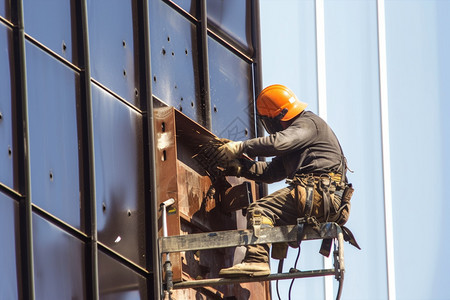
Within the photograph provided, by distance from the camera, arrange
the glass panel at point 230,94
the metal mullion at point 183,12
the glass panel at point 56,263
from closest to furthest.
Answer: the glass panel at point 56,263 < the metal mullion at point 183,12 < the glass panel at point 230,94

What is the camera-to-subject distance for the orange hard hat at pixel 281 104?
41.7ft

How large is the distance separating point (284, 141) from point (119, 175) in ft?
5.85

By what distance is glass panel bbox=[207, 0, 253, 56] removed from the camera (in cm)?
1492

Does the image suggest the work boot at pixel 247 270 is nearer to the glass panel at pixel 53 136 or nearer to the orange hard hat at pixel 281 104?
the glass panel at pixel 53 136

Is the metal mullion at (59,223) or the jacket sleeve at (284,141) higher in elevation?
the jacket sleeve at (284,141)

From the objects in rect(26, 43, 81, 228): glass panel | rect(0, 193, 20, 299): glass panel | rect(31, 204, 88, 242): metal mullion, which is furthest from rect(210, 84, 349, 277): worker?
rect(0, 193, 20, 299): glass panel

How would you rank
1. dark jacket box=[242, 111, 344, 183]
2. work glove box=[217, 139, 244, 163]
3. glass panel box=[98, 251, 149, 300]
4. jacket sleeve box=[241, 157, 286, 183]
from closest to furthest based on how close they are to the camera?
glass panel box=[98, 251, 149, 300]
dark jacket box=[242, 111, 344, 183]
work glove box=[217, 139, 244, 163]
jacket sleeve box=[241, 157, 286, 183]

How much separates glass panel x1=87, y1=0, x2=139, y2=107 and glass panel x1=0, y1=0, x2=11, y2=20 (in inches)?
50.6

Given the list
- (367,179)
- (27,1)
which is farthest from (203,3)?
(367,179)

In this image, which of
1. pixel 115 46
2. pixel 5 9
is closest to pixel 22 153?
pixel 5 9

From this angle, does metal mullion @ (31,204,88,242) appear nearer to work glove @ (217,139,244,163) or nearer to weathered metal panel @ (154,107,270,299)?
weathered metal panel @ (154,107,270,299)

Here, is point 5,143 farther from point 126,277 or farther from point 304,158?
point 304,158

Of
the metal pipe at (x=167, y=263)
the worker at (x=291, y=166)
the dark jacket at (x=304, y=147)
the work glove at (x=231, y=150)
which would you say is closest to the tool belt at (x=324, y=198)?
the worker at (x=291, y=166)

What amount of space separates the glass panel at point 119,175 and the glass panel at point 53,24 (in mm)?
555
